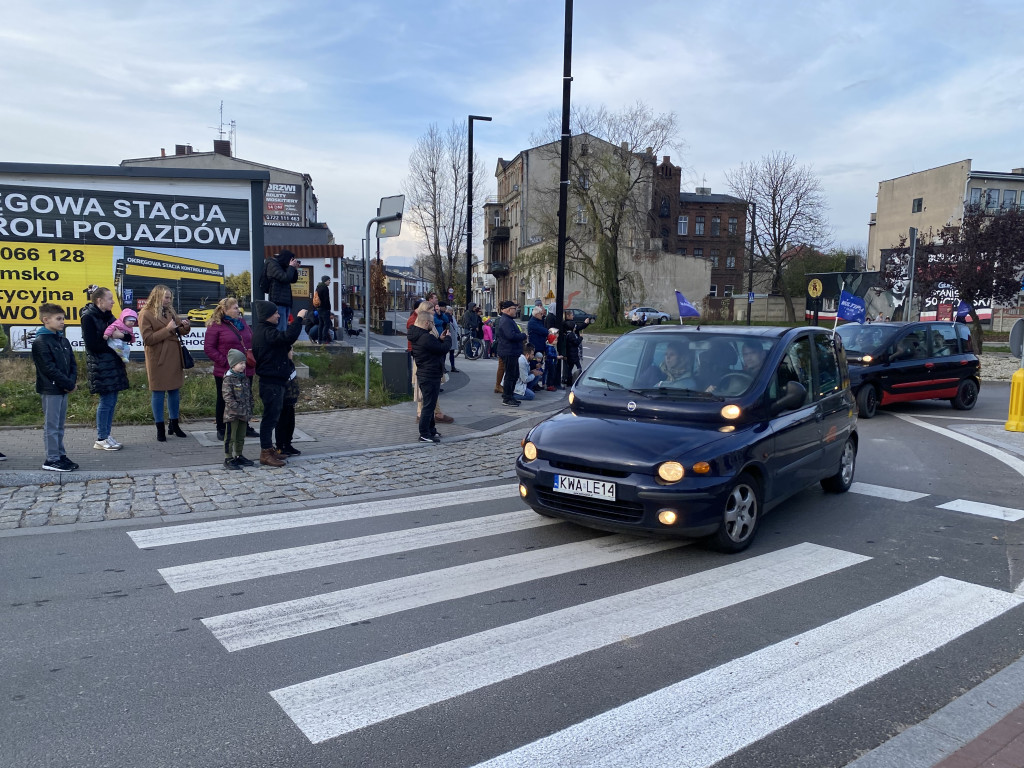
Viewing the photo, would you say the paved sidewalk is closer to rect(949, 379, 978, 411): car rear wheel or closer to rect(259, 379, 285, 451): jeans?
rect(259, 379, 285, 451): jeans

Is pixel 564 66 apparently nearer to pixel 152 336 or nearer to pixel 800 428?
pixel 152 336

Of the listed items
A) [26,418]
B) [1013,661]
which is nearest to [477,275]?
[26,418]

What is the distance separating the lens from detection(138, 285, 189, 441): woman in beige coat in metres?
8.83

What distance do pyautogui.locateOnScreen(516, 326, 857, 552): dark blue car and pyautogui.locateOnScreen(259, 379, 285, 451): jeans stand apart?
3311 millimetres

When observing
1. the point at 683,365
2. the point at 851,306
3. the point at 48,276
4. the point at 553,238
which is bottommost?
the point at 683,365

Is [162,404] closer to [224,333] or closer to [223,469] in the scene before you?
[224,333]

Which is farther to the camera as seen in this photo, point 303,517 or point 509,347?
point 509,347

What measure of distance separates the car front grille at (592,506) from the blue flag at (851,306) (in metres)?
17.4

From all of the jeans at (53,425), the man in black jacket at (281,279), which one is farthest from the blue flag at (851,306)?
the jeans at (53,425)

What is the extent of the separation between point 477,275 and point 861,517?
267ft

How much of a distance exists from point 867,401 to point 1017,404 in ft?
7.21

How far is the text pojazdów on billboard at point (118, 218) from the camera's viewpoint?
12086 millimetres

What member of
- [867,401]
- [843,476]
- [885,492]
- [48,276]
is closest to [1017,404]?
[867,401]

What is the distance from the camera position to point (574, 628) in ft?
13.9
